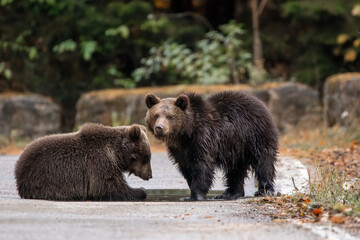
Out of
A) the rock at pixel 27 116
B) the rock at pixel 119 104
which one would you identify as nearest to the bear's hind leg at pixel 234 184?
the rock at pixel 119 104

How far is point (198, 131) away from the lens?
8836 mm

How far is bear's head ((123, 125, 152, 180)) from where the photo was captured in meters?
8.77

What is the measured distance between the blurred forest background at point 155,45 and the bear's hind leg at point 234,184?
10.8m

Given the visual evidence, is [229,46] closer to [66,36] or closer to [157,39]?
[157,39]

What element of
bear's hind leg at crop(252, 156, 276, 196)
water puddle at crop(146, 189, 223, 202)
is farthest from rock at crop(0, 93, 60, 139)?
bear's hind leg at crop(252, 156, 276, 196)

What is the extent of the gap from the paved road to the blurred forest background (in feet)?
42.6

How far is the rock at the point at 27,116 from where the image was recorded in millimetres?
19703

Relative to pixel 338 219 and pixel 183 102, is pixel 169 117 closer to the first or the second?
pixel 183 102

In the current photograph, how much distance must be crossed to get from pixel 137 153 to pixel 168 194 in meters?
0.93

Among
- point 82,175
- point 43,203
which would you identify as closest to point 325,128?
point 82,175

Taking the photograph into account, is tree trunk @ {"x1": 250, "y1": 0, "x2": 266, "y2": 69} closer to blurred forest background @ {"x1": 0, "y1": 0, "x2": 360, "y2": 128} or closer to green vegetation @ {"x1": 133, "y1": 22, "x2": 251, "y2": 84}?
blurred forest background @ {"x1": 0, "y1": 0, "x2": 360, "y2": 128}

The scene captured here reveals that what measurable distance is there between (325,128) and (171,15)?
7.57m

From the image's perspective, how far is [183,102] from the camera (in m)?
8.79

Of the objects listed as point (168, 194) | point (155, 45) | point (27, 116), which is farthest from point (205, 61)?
point (168, 194)
